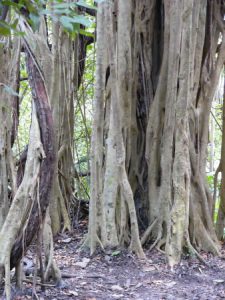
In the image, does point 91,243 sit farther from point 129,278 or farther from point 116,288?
point 116,288

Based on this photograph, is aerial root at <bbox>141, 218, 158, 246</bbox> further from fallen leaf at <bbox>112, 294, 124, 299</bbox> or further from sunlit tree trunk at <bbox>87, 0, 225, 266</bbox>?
fallen leaf at <bbox>112, 294, 124, 299</bbox>

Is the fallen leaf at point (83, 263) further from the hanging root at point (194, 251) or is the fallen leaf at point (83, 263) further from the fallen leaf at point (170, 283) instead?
the hanging root at point (194, 251)

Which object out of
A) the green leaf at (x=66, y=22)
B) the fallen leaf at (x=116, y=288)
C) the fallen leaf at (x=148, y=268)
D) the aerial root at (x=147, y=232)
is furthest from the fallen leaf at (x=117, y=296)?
the green leaf at (x=66, y=22)

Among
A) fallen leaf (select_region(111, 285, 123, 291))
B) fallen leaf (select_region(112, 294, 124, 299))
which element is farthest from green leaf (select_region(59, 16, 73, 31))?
fallen leaf (select_region(111, 285, 123, 291))

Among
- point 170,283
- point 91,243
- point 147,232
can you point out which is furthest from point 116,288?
point 147,232

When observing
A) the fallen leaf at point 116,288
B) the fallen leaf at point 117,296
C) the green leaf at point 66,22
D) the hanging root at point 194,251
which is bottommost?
the fallen leaf at point 117,296

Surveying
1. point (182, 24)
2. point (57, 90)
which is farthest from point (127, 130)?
point (182, 24)

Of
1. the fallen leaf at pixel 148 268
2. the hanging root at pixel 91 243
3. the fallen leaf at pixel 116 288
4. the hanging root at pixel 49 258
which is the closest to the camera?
the hanging root at pixel 49 258

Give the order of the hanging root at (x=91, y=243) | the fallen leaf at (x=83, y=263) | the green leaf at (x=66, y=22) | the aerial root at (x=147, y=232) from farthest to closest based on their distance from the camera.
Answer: the aerial root at (x=147, y=232)
the hanging root at (x=91, y=243)
the fallen leaf at (x=83, y=263)
the green leaf at (x=66, y=22)

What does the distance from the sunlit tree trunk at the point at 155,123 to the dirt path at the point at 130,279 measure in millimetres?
171

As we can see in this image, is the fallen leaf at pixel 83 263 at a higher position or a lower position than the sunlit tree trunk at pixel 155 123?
lower

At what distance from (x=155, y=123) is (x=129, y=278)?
1.79 meters

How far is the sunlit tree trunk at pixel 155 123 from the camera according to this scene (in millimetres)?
4320

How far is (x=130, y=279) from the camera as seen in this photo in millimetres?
3859
